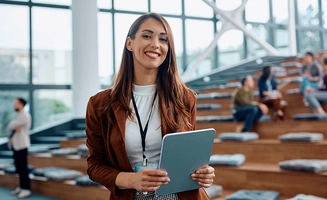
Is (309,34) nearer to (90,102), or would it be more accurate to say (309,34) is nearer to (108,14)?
(108,14)

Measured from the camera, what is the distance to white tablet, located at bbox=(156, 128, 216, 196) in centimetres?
118

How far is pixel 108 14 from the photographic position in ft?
Result: 28.7

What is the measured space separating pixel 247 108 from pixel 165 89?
3.41 m

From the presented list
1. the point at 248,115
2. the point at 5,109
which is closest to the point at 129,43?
the point at 248,115

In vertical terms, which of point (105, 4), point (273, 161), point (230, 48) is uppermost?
point (105, 4)

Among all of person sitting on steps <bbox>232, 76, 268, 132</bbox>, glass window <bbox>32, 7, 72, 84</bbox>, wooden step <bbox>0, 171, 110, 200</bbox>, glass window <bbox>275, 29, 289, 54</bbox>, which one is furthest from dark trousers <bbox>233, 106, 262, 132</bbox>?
glass window <bbox>275, 29, 289, 54</bbox>

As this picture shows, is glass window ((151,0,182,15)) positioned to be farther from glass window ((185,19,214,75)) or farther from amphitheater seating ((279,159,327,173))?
amphitheater seating ((279,159,327,173))

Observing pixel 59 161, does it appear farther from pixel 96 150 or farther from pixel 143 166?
pixel 143 166


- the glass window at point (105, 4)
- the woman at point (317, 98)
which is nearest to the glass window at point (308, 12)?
the glass window at point (105, 4)

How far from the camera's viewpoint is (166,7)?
9406 millimetres

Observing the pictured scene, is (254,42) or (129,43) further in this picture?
(254,42)

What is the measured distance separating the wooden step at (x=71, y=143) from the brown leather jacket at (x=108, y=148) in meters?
4.83

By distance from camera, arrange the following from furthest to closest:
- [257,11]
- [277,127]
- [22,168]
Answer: [257,11] < [22,168] < [277,127]

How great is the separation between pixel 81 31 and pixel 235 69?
11.6 ft
